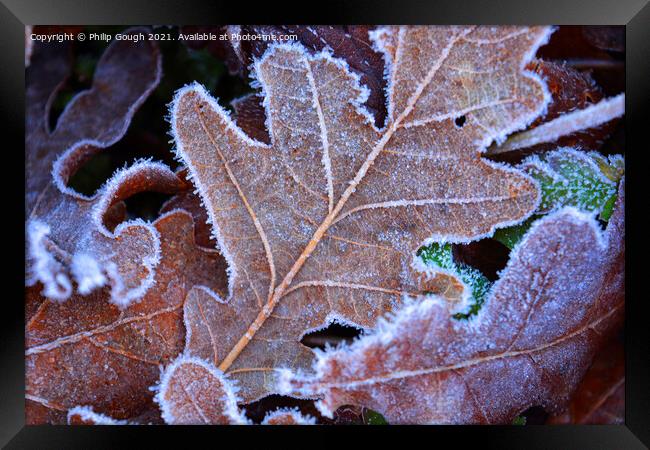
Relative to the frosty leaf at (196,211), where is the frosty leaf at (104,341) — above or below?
below

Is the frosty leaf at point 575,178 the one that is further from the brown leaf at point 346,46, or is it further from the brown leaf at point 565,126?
the brown leaf at point 346,46

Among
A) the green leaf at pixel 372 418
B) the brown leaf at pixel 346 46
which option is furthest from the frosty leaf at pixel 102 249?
the green leaf at pixel 372 418

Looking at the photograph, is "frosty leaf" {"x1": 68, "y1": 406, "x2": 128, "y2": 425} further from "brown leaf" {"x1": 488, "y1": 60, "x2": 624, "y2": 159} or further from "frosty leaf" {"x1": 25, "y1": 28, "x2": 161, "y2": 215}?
"brown leaf" {"x1": 488, "y1": 60, "x2": 624, "y2": 159}

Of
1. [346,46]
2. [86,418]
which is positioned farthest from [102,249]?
[346,46]

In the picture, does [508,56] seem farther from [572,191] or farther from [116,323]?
[116,323]

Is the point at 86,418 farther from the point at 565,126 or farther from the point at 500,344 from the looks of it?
the point at 565,126

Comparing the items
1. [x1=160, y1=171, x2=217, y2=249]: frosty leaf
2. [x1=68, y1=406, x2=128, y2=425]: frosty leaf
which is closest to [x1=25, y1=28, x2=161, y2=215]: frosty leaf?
[x1=160, y1=171, x2=217, y2=249]: frosty leaf
